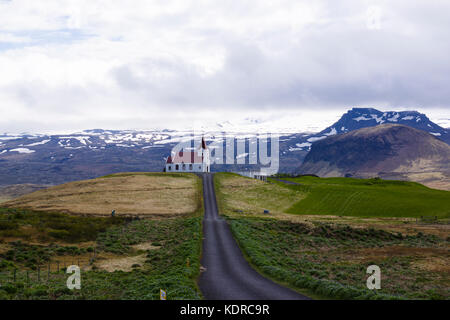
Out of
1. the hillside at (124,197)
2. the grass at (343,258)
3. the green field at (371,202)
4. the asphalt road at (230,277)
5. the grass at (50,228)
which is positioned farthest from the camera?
the green field at (371,202)

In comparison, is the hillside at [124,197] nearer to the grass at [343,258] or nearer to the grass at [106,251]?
the grass at [106,251]

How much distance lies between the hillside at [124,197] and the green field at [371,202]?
2523 centimetres

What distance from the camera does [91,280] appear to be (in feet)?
86.6

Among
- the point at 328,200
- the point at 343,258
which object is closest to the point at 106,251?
the point at 343,258

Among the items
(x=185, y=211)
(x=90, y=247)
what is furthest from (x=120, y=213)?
(x=90, y=247)

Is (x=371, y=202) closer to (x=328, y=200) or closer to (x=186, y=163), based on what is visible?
(x=328, y=200)

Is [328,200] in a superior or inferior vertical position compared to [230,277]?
inferior

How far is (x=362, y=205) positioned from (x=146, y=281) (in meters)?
64.4

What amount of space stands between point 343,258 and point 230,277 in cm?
1585

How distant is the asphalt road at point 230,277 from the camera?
20.6m

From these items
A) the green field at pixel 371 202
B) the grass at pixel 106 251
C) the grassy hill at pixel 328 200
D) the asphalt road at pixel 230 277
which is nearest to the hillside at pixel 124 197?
the grass at pixel 106 251

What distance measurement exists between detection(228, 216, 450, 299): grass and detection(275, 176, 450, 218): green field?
80.0ft

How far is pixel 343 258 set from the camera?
120ft
